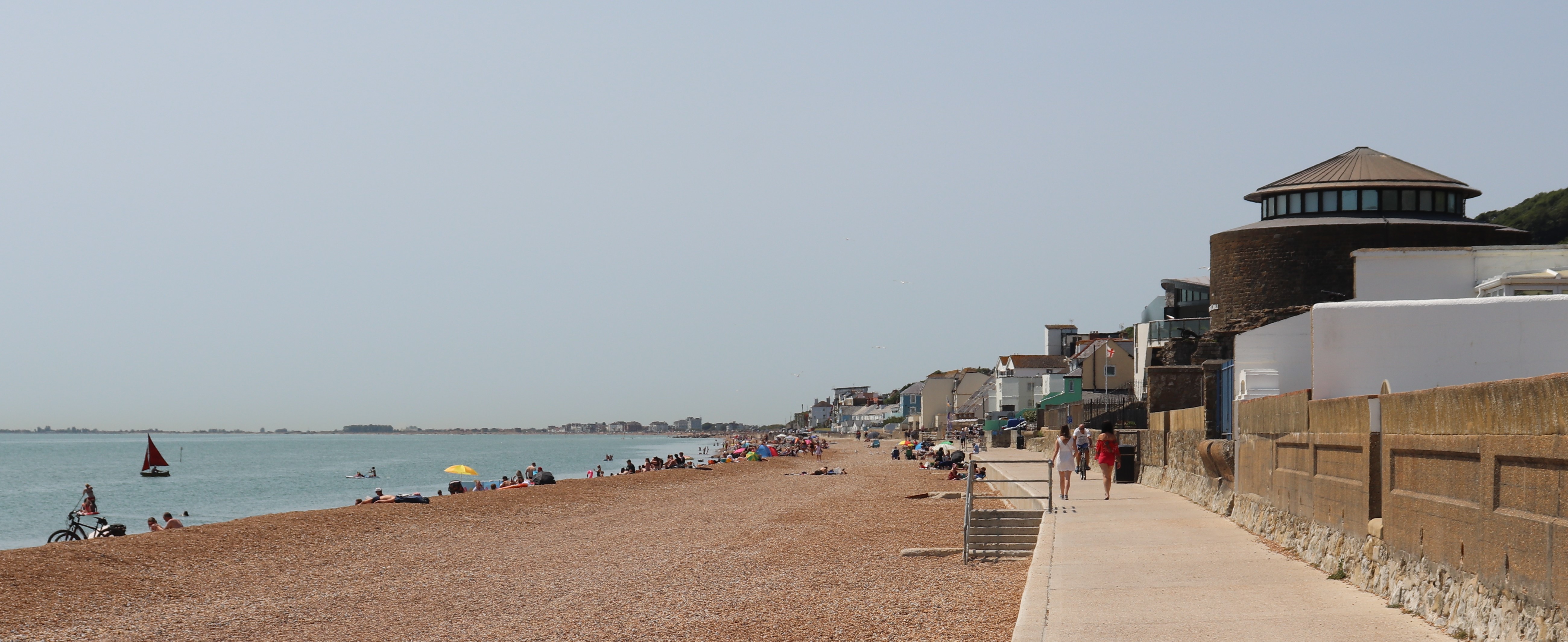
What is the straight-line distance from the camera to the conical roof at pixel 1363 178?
108 feet

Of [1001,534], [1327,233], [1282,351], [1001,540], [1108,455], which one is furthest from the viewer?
[1327,233]

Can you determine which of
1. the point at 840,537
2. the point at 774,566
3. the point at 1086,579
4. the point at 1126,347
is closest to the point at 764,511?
the point at 840,537

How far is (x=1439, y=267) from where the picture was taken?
75.4ft

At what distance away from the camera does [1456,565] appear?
7.26m

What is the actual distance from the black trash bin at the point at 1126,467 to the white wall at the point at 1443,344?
13289 mm

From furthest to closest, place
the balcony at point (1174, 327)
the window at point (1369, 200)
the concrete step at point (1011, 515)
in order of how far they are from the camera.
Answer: the balcony at point (1174, 327)
the window at point (1369, 200)
the concrete step at point (1011, 515)

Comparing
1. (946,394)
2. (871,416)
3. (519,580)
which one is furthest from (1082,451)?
(871,416)

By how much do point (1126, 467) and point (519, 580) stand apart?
13693 mm

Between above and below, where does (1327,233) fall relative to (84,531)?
above

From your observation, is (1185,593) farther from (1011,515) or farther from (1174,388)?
(1174,388)

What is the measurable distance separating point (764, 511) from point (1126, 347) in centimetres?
4969

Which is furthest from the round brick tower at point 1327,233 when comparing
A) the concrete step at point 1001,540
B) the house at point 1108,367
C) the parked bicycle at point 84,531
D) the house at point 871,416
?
the house at point 871,416

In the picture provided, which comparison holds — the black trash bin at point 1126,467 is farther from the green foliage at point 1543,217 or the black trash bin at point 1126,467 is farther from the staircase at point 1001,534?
the green foliage at point 1543,217

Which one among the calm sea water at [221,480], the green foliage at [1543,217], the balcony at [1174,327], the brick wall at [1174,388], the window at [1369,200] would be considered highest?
the green foliage at [1543,217]
